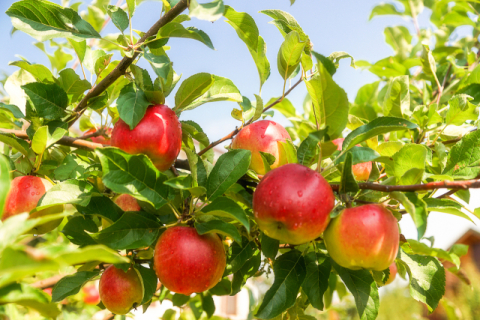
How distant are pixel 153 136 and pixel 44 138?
13.4 inches

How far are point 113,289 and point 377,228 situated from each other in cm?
76

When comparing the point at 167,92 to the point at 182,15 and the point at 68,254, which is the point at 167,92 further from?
the point at 68,254

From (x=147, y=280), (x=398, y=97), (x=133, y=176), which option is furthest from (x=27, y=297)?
(x=398, y=97)

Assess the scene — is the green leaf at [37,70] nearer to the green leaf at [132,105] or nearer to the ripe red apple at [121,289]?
the green leaf at [132,105]

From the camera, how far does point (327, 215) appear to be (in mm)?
865

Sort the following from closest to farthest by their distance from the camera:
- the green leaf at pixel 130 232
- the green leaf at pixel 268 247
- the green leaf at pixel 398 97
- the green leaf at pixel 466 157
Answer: the green leaf at pixel 130 232 < the green leaf at pixel 466 157 < the green leaf at pixel 268 247 < the green leaf at pixel 398 97

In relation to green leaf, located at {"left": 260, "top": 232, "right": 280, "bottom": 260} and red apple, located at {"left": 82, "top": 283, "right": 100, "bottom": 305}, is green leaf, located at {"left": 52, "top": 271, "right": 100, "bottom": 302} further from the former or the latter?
red apple, located at {"left": 82, "top": 283, "right": 100, "bottom": 305}

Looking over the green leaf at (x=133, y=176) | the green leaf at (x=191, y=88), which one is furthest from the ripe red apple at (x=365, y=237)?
the green leaf at (x=191, y=88)

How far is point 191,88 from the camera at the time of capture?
43.6 inches

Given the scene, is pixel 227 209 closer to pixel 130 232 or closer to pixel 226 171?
pixel 226 171

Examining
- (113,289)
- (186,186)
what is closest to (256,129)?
(186,186)

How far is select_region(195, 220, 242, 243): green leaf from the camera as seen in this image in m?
0.86

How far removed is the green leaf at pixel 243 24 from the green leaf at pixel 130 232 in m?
0.60

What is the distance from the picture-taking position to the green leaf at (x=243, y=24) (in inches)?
41.7
